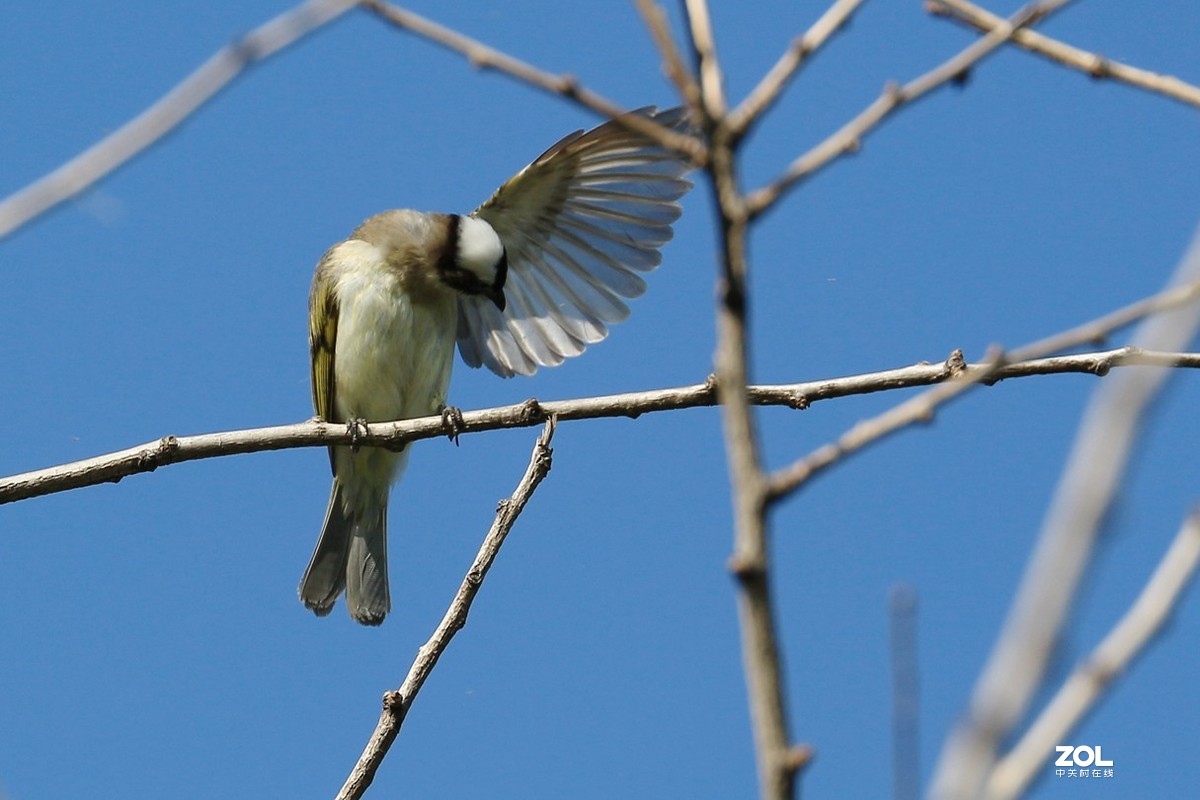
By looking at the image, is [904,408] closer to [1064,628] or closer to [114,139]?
[1064,628]

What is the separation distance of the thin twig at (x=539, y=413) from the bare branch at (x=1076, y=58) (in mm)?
1667

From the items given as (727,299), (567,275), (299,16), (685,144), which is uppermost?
(567,275)

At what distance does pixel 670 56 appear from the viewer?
1396mm

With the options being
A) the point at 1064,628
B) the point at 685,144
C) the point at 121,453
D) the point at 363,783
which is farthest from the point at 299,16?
the point at 121,453

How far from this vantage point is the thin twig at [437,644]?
347 centimetres

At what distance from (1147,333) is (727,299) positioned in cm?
41

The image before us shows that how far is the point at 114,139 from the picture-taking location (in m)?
1.82

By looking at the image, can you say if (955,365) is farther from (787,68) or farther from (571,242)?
(571,242)

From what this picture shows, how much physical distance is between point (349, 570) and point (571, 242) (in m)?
2.09

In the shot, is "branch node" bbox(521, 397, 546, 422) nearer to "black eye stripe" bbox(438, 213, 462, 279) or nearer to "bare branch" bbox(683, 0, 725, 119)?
"black eye stripe" bbox(438, 213, 462, 279)

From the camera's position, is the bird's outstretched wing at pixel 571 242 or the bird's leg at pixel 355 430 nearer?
the bird's leg at pixel 355 430

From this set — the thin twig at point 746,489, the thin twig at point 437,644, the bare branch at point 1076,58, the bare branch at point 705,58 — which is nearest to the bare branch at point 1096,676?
the thin twig at point 746,489

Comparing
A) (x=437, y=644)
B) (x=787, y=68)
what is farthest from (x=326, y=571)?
(x=787, y=68)

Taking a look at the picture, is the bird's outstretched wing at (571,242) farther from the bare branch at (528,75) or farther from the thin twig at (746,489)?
the thin twig at (746,489)
